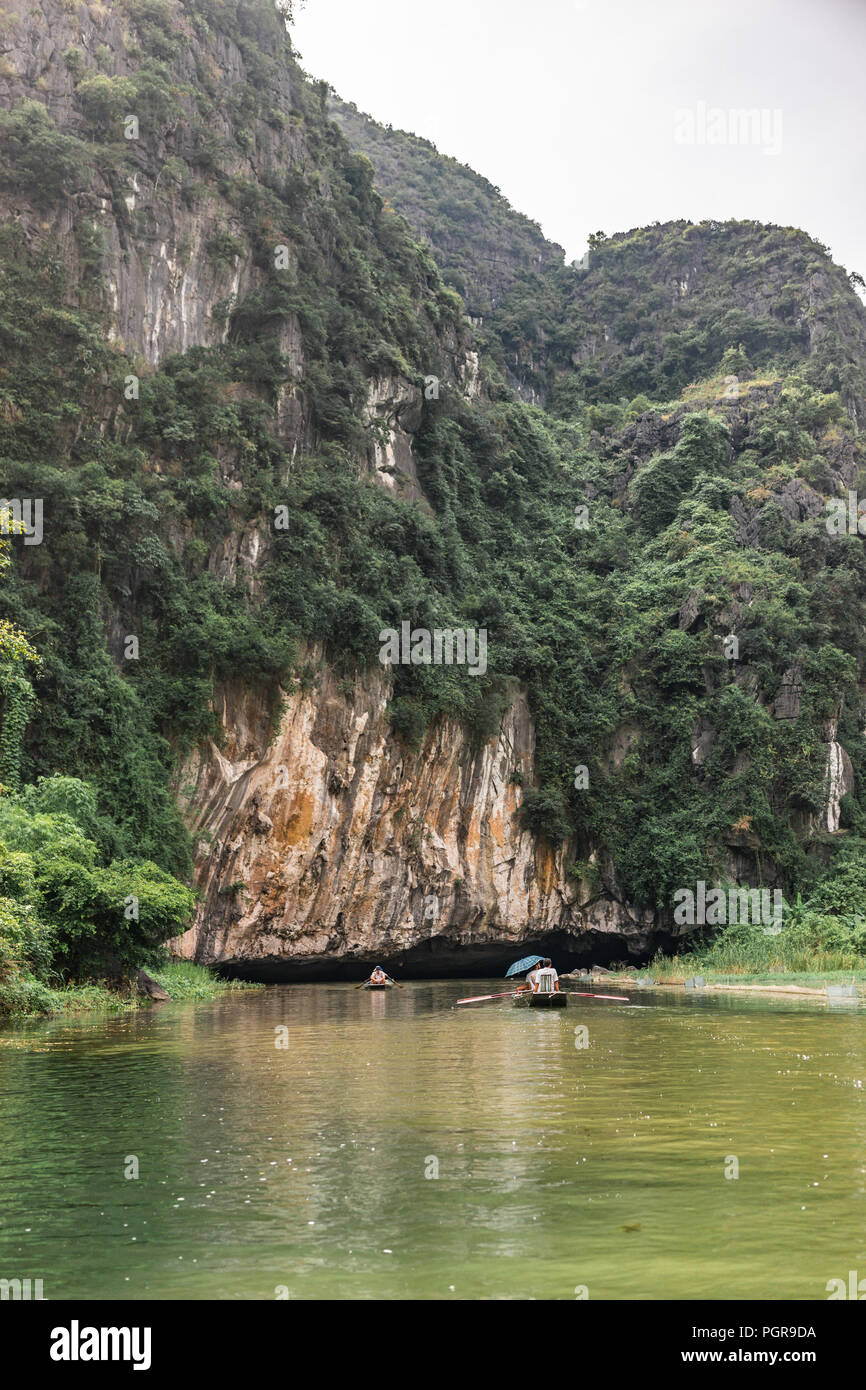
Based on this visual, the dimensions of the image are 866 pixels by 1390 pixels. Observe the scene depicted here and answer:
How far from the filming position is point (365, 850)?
38.5 m

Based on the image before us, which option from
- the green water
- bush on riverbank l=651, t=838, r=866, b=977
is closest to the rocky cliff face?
bush on riverbank l=651, t=838, r=866, b=977

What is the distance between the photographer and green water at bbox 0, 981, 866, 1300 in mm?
5160

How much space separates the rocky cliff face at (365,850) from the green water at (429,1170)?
19.1m

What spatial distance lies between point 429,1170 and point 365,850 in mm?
31261

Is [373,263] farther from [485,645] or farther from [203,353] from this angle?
[485,645]

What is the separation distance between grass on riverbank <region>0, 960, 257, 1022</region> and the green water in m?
3.95

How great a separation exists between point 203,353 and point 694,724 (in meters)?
25.7

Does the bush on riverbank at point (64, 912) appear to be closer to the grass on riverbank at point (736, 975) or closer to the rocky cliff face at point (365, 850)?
the rocky cliff face at point (365, 850)

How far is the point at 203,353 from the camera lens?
37938mm
